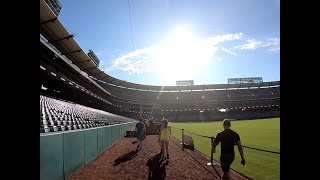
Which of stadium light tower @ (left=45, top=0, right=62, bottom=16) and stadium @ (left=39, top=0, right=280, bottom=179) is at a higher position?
stadium light tower @ (left=45, top=0, right=62, bottom=16)

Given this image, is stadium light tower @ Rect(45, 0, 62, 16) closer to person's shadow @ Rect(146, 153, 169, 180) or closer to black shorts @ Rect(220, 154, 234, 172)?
person's shadow @ Rect(146, 153, 169, 180)

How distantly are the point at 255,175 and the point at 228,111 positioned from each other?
Answer: 88.6 m

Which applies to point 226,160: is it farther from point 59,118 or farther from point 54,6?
point 54,6

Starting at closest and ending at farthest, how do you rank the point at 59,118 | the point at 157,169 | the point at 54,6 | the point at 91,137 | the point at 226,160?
the point at 226,160 < the point at 157,169 < the point at 91,137 < the point at 59,118 < the point at 54,6

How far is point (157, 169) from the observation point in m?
11.3

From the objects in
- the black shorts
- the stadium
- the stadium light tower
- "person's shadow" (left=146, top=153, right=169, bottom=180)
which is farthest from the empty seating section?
the stadium light tower

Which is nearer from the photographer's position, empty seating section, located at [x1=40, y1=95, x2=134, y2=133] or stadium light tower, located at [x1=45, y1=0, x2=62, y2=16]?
empty seating section, located at [x1=40, y1=95, x2=134, y2=133]

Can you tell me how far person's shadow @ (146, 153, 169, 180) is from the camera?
993 centimetres

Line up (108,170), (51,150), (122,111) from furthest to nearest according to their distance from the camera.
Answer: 1. (122,111)
2. (108,170)
3. (51,150)

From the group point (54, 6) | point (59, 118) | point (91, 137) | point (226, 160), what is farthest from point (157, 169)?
point (54, 6)
